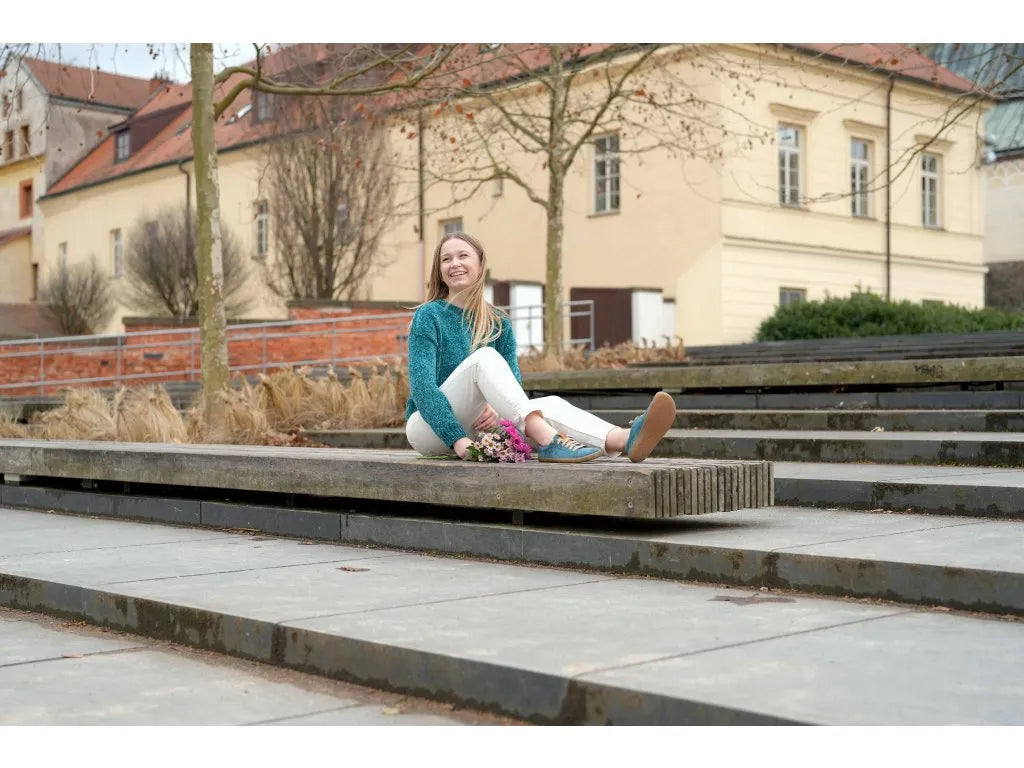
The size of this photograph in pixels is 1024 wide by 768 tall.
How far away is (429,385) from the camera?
607 cm

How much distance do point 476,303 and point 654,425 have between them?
133 cm

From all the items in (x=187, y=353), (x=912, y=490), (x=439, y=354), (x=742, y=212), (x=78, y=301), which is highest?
(x=742, y=212)

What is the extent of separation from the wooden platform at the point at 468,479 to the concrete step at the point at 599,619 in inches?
5.8

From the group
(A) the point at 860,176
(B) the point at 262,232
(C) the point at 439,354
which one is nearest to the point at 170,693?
(C) the point at 439,354

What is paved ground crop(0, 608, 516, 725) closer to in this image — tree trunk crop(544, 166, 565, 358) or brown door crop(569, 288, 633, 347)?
tree trunk crop(544, 166, 565, 358)

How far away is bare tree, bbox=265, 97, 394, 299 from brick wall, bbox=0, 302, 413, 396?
10.4 feet

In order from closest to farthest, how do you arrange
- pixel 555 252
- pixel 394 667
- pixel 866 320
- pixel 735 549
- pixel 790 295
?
1. pixel 394 667
2. pixel 735 549
3. pixel 555 252
4. pixel 866 320
5. pixel 790 295

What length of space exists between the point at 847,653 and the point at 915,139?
95.2 ft

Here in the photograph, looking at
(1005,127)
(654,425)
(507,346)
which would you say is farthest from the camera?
(1005,127)

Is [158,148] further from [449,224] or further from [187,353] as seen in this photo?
[187,353]

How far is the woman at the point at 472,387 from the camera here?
589 cm

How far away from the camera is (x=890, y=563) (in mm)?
4512

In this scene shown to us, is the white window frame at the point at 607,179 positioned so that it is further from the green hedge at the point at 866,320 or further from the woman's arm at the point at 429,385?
the woman's arm at the point at 429,385
